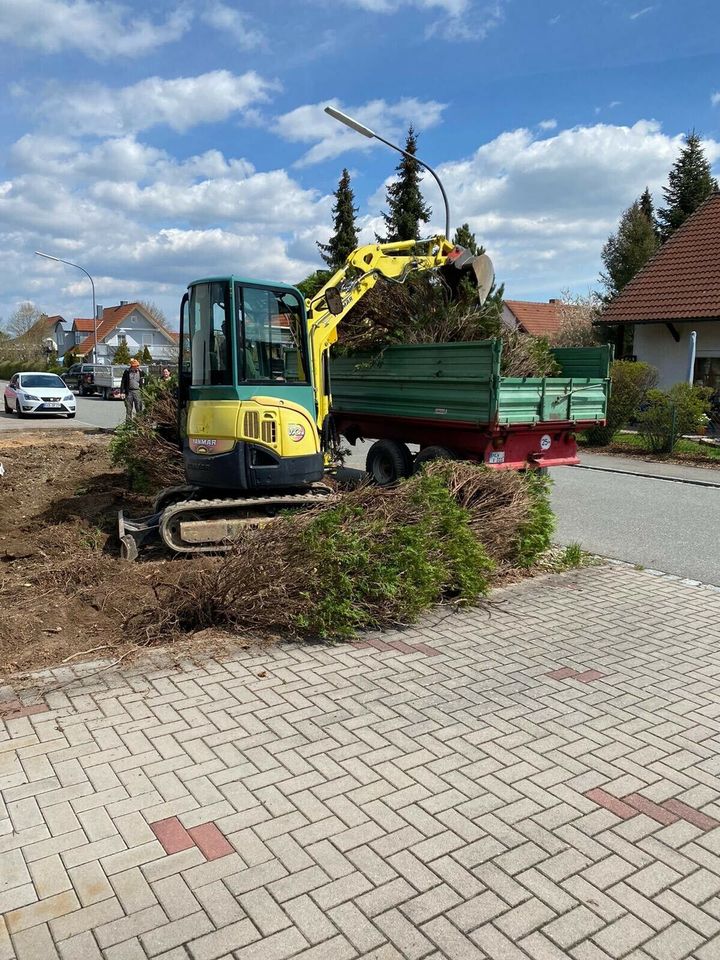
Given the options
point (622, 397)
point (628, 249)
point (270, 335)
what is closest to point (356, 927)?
point (270, 335)

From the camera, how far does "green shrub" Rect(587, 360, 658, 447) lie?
1834 cm

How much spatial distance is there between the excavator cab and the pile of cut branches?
3.15 meters

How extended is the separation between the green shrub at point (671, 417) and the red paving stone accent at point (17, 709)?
15.3 m

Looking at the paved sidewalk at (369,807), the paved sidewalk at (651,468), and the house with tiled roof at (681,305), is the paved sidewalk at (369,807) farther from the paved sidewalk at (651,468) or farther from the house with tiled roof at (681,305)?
the house with tiled roof at (681,305)

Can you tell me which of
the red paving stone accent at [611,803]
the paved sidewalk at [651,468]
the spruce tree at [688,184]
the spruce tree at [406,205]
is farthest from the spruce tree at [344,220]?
the red paving stone accent at [611,803]

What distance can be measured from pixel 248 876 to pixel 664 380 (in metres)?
23.2

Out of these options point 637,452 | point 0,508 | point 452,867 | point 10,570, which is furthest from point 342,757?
point 637,452

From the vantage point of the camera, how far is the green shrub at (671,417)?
16.8 m

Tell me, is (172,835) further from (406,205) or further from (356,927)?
(406,205)

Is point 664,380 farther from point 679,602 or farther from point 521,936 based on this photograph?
point 521,936

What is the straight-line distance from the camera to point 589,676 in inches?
197

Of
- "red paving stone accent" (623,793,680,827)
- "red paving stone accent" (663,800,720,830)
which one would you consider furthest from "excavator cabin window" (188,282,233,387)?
"red paving stone accent" (663,800,720,830)

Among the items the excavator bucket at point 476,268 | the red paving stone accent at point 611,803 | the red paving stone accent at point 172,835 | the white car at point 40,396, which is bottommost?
the red paving stone accent at point 611,803

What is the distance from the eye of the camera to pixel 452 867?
10.1 feet
